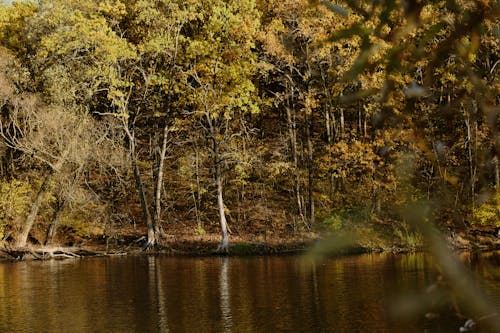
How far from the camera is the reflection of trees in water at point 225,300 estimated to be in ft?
Answer: 45.4

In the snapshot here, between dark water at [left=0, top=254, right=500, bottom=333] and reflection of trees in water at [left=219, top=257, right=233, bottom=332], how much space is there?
0.02 meters

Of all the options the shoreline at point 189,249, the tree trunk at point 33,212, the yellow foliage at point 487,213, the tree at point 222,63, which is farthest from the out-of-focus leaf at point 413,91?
the tree trunk at point 33,212

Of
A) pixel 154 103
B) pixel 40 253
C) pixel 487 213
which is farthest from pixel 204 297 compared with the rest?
pixel 154 103

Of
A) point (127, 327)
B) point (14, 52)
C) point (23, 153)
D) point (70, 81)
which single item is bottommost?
point (127, 327)

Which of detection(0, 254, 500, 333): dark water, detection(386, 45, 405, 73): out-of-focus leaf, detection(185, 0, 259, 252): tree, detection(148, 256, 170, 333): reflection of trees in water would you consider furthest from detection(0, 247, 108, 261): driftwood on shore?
detection(386, 45, 405, 73): out-of-focus leaf

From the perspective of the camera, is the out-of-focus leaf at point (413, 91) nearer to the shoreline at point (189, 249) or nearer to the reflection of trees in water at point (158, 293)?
the reflection of trees in water at point (158, 293)

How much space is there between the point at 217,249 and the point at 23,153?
10.1 metres

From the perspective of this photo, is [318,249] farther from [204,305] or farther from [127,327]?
[204,305]

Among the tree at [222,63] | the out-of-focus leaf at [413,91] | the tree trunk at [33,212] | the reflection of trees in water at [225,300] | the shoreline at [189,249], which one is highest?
the tree at [222,63]

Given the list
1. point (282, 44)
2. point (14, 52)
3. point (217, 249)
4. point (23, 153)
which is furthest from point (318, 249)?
point (14, 52)

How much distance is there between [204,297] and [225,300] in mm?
842

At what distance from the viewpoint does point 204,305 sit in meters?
16.3

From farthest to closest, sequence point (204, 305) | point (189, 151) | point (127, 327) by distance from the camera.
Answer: point (189, 151)
point (204, 305)
point (127, 327)

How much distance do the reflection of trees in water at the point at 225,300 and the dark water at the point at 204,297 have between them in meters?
0.02
